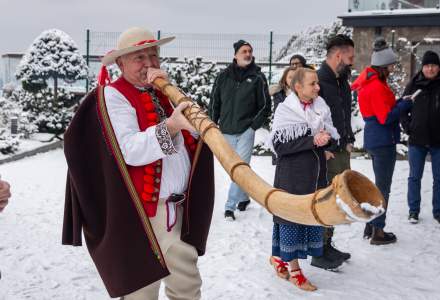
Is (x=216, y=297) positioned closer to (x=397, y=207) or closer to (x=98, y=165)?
(x=98, y=165)

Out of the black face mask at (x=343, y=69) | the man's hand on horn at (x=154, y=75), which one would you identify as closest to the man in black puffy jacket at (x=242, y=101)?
the black face mask at (x=343, y=69)

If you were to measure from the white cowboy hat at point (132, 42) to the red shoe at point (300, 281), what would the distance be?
7.91 ft

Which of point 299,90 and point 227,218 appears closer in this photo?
point 299,90

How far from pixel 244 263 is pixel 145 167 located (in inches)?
98.8

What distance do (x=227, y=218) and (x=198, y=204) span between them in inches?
137

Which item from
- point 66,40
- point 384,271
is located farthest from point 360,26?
point 384,271

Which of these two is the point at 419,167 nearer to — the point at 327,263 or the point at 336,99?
the point at 336,99

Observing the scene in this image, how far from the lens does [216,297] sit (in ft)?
14.3

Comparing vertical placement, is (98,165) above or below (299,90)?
below

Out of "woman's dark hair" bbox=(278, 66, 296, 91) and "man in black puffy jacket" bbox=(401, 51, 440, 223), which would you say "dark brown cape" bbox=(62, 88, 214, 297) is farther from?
"man in black puffy jacket" bbox=(401, 51, 440, 223)

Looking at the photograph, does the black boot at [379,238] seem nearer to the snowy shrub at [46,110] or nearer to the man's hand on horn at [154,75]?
the man's hand on horn at [154,75]

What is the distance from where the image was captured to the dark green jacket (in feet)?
22.2

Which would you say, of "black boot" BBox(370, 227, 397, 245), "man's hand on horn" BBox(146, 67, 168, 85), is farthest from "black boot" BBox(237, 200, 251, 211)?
"man's hand on horn" BBox(146, 67, 168, 85)

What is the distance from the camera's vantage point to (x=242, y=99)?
22.3ft
